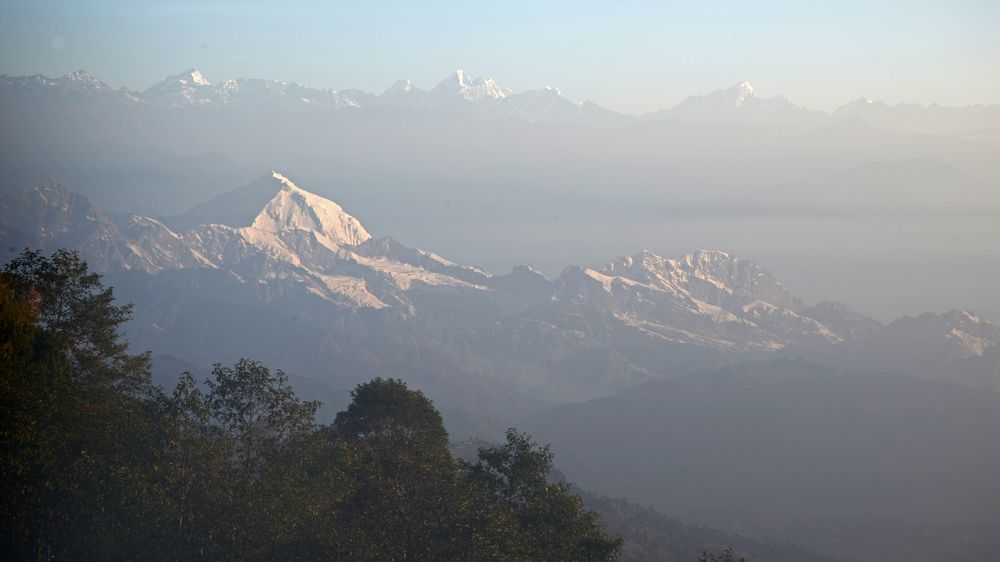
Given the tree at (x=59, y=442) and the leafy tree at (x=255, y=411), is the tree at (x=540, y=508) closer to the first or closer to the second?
the leafy tree at (x=255, y=411)

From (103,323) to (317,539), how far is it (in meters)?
41.4

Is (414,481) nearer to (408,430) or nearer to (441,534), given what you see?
(441,534)

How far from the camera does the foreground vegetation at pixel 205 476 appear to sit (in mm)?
85438

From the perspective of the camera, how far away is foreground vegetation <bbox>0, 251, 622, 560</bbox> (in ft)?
280

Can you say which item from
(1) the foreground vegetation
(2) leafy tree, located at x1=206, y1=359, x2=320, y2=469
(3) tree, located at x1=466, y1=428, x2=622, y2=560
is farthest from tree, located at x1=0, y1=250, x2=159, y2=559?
(3) tree, located at x1=466, y1=428, x2=622, y2=560

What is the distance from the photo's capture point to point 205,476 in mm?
93125

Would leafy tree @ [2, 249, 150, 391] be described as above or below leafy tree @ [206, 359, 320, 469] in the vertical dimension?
above

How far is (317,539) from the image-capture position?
92.9 metres

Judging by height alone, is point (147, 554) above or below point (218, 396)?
below

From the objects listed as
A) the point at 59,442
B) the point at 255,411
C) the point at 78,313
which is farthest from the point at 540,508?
the point at 78,313

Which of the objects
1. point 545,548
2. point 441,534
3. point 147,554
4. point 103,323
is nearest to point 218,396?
point 103,323

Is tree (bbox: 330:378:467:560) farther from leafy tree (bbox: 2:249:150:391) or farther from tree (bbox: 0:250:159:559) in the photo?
leafy tree (bbox: 2:249:150:391)

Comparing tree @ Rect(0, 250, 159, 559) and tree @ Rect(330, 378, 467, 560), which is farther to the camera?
tree @ Rect(330, 378, 467, 560)

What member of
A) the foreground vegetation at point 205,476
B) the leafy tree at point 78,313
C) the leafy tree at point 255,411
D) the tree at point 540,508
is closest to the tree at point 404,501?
the foreground vegetation at point 205,476
